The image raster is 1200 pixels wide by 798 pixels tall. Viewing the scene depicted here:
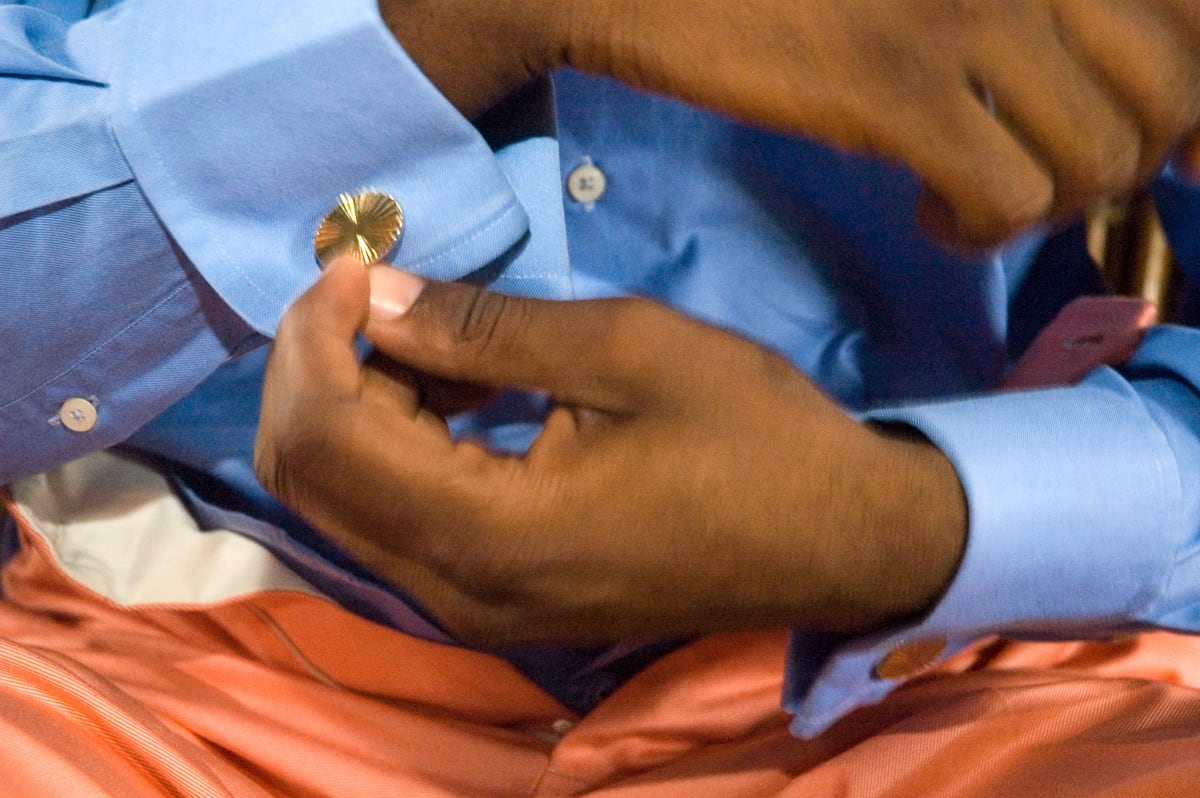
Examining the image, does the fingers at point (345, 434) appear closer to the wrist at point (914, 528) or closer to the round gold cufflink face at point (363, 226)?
the round gold cufflink face at point (363, 226)

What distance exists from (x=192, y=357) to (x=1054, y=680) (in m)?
0.51

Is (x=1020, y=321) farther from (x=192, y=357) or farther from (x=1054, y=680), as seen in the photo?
(x=192, y=357)

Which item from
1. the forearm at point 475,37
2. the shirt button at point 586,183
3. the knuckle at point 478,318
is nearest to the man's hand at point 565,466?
the knuckle at point 478,318

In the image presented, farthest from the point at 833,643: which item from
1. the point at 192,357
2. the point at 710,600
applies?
the point at 192,357

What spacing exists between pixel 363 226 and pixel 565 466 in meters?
0.16

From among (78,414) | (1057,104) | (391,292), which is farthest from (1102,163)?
(78,414)

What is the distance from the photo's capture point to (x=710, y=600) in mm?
372

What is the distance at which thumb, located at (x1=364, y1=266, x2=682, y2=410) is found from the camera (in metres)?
0.35

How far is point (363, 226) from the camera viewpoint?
414 mm

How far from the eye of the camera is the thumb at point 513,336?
0.35 m

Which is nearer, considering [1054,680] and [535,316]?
[535,316]

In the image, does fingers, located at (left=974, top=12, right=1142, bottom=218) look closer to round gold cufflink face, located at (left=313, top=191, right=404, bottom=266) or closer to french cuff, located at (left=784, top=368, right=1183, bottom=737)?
french cuff, located at (left=784, top=368, right=1183, bottom=737)

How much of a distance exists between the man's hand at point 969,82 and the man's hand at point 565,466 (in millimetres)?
98

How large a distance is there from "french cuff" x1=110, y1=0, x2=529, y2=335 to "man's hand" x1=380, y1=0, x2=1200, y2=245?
10 centimetres
